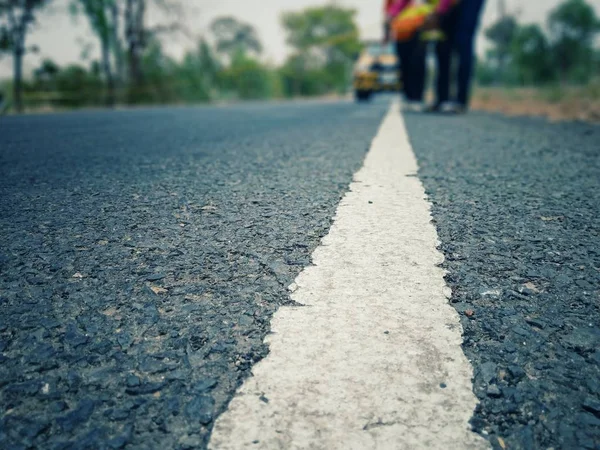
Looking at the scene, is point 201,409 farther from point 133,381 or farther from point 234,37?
point 234,37

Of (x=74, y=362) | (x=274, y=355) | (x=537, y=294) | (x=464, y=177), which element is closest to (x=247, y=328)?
(x=274, y=355)

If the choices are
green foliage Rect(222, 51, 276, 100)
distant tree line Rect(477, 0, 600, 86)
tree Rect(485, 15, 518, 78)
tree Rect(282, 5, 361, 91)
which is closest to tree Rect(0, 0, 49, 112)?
green foliage Rect(222, 51, 276, 100)

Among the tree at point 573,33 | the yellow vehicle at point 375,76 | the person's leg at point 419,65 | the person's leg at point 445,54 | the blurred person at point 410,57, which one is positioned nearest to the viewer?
the person's leg at point 445,54

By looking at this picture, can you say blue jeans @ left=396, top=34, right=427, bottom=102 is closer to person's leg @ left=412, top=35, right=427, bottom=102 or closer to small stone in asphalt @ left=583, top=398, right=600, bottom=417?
person's leg @ left=412, top=35, right=427, bottom=102

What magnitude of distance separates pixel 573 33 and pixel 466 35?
296 feet

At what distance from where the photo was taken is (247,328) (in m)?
0.90

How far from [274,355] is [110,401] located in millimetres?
301

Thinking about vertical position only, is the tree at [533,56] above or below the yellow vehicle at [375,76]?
above

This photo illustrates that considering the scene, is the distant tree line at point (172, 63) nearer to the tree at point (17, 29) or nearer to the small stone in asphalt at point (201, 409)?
the tree at point (17, 29)

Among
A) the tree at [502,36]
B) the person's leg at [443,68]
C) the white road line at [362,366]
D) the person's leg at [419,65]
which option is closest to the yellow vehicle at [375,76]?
the person's leg at [419,65]

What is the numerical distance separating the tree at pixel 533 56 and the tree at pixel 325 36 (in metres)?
29.5

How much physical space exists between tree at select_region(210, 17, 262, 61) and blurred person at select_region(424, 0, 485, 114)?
80.3m

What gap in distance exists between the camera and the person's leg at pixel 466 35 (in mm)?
5645

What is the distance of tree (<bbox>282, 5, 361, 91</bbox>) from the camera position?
233ft
